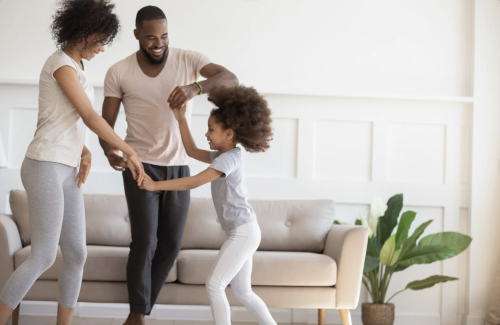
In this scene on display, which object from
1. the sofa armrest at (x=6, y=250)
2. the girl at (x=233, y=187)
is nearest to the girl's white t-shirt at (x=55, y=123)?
the girl at (x=233, y=187)

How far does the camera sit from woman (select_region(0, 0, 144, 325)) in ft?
5.94

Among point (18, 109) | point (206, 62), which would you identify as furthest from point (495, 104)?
point (18, 109)

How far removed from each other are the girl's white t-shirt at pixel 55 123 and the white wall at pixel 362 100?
1.68 m

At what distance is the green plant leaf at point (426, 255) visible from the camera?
308 cm

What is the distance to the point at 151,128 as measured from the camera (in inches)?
88.4

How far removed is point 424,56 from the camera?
3.77 meters

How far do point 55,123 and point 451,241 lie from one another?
2.43 m

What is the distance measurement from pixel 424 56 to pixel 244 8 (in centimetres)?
134

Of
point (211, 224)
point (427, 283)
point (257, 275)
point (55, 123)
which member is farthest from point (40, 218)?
point (427, 283)

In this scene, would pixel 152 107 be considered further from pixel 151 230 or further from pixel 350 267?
pixel 350 267

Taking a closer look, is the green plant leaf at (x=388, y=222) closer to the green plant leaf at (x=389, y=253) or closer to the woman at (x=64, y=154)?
the green plant leaf at (x=389, y=253)

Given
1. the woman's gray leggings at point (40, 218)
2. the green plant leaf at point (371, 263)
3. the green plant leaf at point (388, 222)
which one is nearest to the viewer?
the woman's gray leggings at point (40, 218)

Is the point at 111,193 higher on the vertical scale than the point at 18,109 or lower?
lower

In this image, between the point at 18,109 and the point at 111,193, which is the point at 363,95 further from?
the point at 18,109
